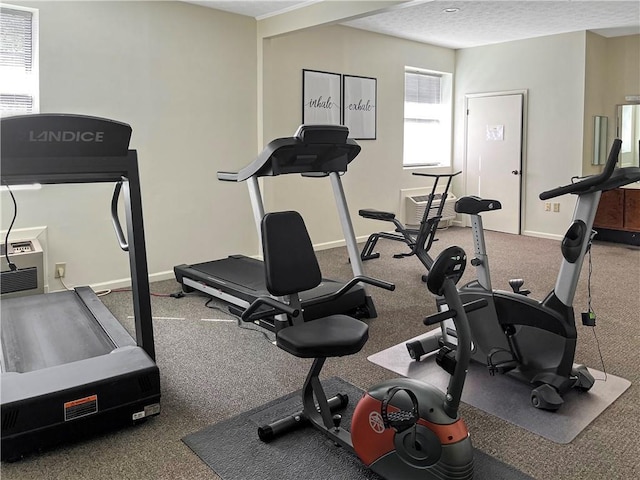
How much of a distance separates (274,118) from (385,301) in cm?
247

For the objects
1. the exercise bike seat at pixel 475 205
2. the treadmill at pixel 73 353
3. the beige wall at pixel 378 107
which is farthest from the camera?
the beige wall at pixel 378 107

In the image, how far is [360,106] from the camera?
6613 mm

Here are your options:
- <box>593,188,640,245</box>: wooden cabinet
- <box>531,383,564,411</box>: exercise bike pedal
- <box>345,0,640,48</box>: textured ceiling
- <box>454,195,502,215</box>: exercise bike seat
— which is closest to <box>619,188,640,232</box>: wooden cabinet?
<box>593,188,640,245</box>: wooden cabinet

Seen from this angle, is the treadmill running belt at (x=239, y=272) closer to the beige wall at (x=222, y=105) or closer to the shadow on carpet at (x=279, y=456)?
→ the beige wall at (x=222, y=105)

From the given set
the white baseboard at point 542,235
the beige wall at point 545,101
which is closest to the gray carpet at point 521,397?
the white baseboard at point 542,235

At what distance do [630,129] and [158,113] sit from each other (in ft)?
19.1

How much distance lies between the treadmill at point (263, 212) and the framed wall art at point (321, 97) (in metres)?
2.24

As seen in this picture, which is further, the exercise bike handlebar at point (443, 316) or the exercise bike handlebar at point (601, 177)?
the exercise bike handlebar at point (601, 177)

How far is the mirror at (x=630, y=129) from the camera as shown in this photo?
6.89 meters

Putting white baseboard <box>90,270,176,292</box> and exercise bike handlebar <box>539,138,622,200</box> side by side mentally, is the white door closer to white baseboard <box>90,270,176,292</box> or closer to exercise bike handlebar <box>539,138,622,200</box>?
white baseboard <box>90,270,176,292</box>

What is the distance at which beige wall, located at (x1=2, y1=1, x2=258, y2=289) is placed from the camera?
4.34 m

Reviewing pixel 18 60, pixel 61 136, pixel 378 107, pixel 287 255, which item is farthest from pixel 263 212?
pixel 378 107

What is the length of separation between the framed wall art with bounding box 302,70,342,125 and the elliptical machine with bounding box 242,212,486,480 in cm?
386

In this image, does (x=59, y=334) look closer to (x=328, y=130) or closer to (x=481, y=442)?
(x=328, y=130)
